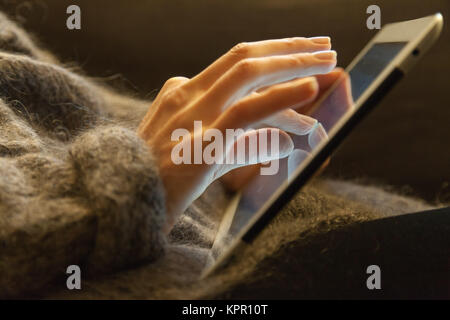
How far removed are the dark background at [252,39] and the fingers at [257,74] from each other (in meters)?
0.46

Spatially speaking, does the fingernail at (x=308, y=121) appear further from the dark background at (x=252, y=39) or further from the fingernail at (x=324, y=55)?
the dark background at (x=252, y=39)

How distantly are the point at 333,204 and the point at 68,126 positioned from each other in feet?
1.04

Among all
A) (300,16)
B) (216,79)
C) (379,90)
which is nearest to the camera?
(379,90)

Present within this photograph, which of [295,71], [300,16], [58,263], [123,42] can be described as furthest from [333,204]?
[123,42]

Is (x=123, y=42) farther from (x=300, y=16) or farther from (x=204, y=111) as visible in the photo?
(x=204, y=111)

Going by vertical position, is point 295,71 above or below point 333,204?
above

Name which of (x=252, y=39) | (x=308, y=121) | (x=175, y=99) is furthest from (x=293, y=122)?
(x=252, y=39)

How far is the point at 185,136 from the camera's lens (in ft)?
1.22

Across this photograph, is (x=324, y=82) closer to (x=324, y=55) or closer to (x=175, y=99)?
(x=324, y=55)

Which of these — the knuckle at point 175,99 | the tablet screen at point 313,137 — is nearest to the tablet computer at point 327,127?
the tablet screen at point 313,137

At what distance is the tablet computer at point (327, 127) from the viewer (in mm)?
300

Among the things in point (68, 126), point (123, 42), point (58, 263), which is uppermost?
point (123, 42)

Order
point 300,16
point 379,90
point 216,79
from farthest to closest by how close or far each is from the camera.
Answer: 1. point 300,16
2. point 216,79
3. point 379,90

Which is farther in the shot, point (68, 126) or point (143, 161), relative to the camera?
point (68, 126)
